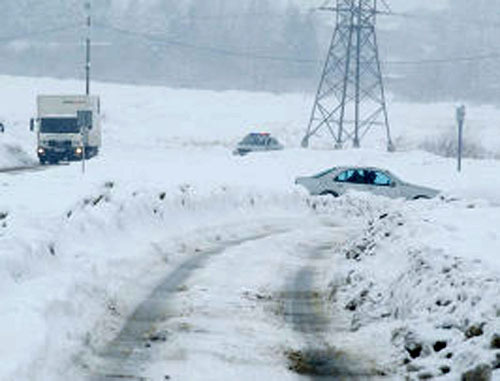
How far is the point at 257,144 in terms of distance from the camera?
49.9m

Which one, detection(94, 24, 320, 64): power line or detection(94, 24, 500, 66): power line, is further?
detection(94, 24, 320, 64): power line

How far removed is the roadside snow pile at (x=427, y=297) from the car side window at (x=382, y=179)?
13066 millimetres

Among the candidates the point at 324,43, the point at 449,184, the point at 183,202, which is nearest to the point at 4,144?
the point at 449,184

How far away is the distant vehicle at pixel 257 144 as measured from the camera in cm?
4953

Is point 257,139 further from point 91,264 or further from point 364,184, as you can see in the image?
point 91,264

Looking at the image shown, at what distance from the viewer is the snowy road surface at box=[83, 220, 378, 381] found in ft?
27.0

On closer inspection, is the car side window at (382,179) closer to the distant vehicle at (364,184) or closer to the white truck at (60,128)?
the distant vehicle at (364,184)

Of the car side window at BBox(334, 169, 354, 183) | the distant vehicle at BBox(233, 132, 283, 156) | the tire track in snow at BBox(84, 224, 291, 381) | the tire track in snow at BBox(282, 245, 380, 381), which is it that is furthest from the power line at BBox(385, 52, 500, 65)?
the tire track in snow at BBox(84, 224, 291, 381)

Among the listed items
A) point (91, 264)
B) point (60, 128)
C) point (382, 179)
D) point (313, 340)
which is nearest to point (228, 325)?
point (313, 340)

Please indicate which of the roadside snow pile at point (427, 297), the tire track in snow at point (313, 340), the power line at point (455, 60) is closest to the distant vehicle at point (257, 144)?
the roadside snow pile at point (427, 297)

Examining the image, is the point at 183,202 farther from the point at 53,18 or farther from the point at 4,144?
the point at 53,18

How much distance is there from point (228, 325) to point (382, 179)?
18.6m

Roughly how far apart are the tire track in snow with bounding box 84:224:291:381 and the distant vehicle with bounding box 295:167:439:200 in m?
14.0

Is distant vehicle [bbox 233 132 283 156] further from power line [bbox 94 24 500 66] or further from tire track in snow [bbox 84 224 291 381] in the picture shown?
power line [bbox 94 24 500 66]
